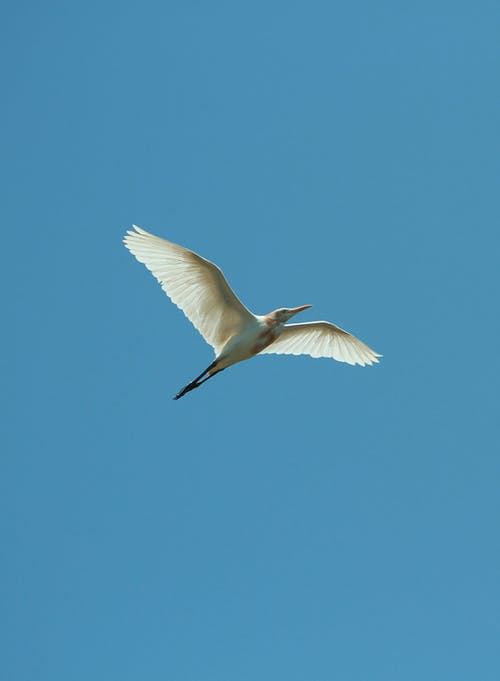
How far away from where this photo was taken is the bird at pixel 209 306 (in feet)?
51.6

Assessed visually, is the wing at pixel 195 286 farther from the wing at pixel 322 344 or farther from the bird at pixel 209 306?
the wing at pixel 322 344

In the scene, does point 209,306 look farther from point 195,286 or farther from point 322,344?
point 322,344

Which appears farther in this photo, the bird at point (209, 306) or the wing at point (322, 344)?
the wing at point (322, 344)

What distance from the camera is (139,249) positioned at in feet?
51.5

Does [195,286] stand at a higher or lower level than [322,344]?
lower

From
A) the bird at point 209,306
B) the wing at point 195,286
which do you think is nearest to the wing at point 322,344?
the bird at point 209,306

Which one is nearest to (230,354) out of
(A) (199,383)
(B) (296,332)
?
(A) (199,383)

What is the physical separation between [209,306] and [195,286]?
18.3 inches

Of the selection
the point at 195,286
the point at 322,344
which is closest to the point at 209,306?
the point at 195,286

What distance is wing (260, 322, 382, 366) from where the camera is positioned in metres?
18.2

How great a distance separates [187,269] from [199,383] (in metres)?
2.01

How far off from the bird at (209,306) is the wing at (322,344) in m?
0.38

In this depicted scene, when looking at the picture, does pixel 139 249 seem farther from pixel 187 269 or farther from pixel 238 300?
pixel 238 300

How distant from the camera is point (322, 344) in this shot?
18625mm
